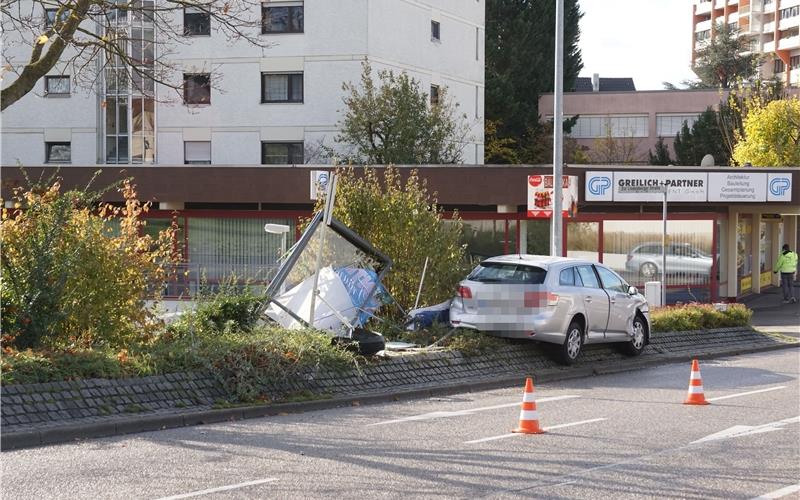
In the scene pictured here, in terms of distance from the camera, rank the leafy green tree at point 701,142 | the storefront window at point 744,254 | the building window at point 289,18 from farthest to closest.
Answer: the leafy green tree at point 701,142, the building window at point 289,18, the storefront window at point 744,254

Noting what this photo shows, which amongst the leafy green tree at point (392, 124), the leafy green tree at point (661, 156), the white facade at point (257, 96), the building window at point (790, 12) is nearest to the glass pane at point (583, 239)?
the leafy green tree at point (392, 124)

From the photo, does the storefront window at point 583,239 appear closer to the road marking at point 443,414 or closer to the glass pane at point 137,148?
the glass pane at point 137,148

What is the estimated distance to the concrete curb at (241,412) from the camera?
10659mm

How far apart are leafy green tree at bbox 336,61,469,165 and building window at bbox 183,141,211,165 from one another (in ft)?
18.2

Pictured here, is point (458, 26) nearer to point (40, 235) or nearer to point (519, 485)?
point (40, 235)

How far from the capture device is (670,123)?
231 feet

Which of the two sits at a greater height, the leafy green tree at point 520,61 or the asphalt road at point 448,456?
the leafy green tree at point 520,61

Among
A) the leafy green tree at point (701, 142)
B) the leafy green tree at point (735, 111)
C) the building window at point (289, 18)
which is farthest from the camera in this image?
the leafy green tree at point (701, 142)

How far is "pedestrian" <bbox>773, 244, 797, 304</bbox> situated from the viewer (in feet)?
121

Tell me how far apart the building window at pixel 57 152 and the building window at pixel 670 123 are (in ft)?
127

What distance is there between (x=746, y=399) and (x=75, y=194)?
9.01 m

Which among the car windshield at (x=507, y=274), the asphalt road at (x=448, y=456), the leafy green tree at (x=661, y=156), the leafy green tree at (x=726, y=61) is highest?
the leafy green tree at (x=726, y=61)

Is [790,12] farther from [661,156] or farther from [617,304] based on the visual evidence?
[617,304]

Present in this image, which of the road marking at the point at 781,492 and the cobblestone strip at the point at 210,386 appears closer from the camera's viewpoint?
the road marking at the point at 781,492
